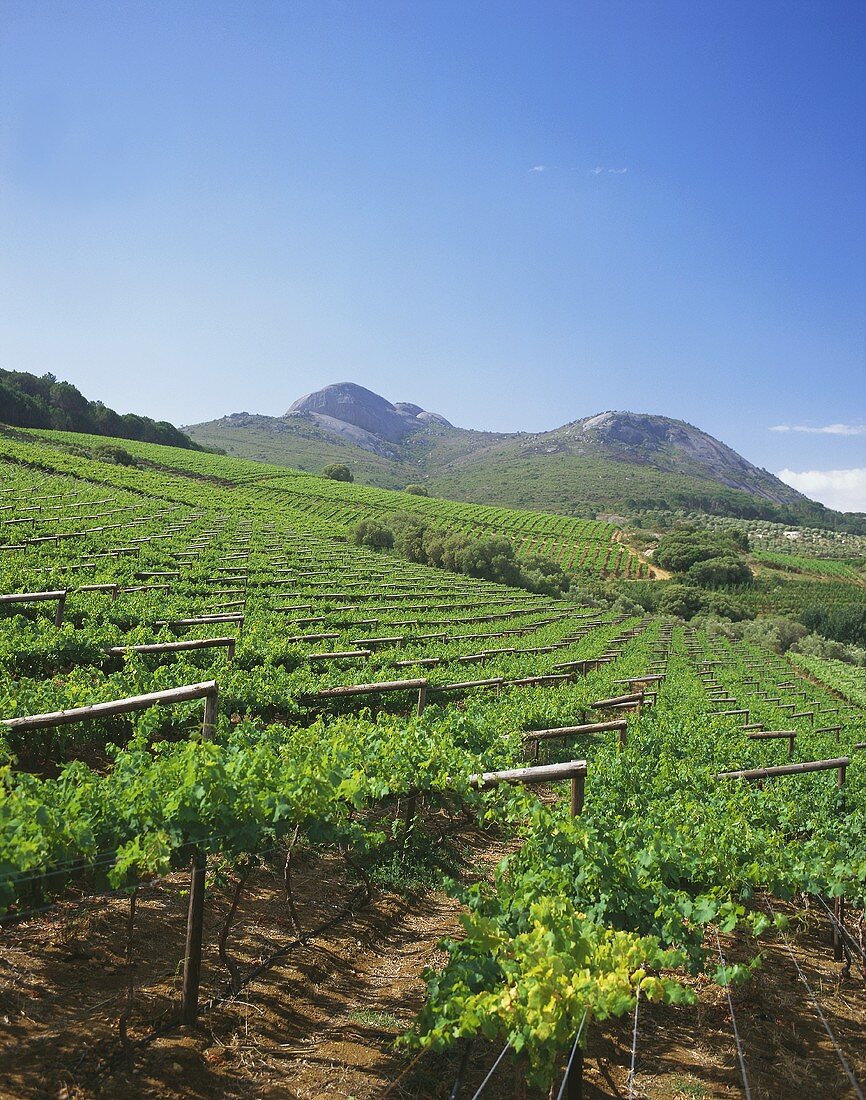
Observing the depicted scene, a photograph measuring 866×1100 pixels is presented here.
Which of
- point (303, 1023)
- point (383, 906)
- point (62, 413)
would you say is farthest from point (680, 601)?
point (62, 413)

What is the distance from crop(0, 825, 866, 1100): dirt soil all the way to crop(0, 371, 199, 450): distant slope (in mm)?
73780

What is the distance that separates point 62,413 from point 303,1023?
269ft

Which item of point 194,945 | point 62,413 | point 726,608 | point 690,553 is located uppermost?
point 62,413

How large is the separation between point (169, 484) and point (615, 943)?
47467 mm

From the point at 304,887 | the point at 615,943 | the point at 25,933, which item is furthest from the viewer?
the point at 304,887

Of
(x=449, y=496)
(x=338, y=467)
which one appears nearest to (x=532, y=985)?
(x=338, y=467)

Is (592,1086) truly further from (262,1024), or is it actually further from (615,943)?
(262,1024)

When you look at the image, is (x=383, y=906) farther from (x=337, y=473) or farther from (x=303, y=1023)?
(x=337, y=473)

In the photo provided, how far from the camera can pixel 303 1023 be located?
378 cm

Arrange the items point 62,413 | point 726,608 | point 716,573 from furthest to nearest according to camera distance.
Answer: point 716,573 → point 62,413 → point 726,608

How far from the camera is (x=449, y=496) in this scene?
16975cm

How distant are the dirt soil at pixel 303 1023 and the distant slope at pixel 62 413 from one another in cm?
7378

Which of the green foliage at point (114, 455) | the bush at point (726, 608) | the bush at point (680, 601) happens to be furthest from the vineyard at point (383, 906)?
the bush at point (726, 608)

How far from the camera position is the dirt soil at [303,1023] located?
3.17m
